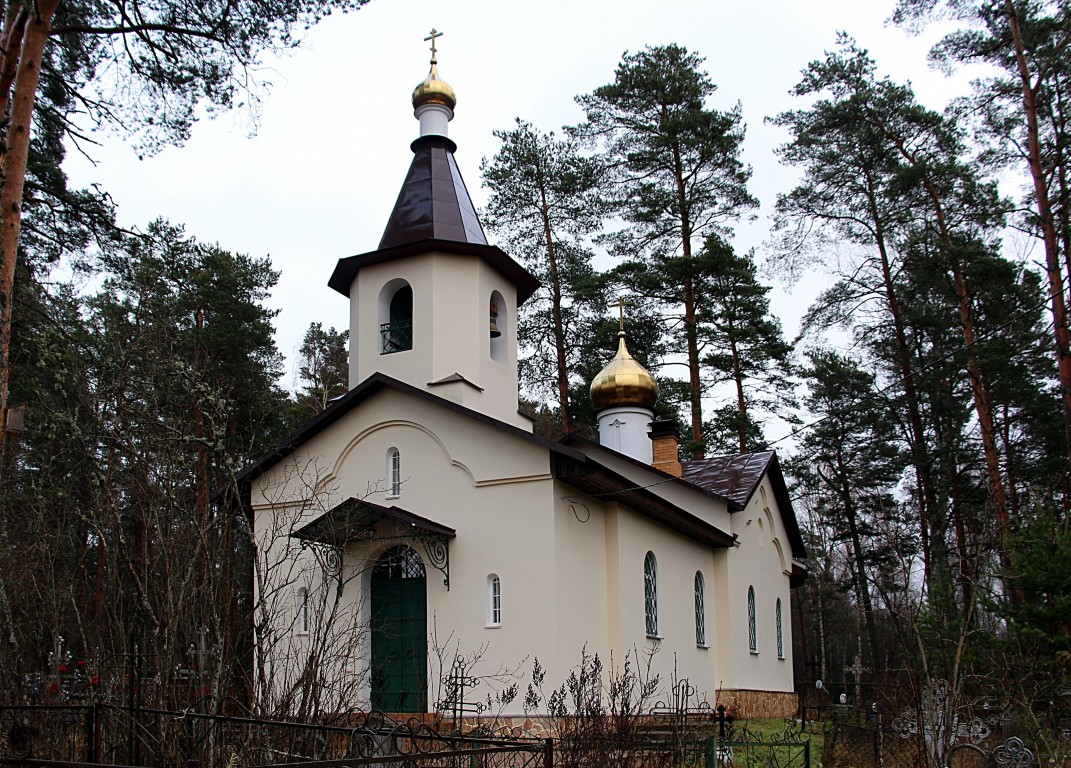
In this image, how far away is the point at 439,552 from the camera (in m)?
11.5

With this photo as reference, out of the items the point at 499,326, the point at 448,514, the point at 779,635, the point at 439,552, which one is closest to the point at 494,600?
the point at 439,552

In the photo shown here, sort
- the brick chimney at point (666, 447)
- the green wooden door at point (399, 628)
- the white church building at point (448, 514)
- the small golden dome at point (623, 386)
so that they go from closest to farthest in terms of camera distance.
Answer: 1. the white church building at point (448, 514)
2. the green wooden door at point (399, 628)
3. the brick chimney at point (666, 447)
4. the small golden dome at point (623, 386)

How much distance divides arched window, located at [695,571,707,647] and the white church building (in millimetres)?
61

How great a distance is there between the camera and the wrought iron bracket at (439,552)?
37.7 feet

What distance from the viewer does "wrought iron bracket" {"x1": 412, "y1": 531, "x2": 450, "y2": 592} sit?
11479 mm

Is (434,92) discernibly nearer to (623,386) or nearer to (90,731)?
(623,386)

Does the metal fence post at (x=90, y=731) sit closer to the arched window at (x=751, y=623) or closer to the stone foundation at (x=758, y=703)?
the stone foundation at (x=758, y=703)

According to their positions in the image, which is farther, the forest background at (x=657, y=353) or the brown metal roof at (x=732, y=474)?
the brown metal roof at (x=732, y=474)

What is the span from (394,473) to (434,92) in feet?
18.8

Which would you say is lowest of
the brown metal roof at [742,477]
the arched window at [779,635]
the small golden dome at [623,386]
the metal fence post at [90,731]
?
the arched window at [779,635]

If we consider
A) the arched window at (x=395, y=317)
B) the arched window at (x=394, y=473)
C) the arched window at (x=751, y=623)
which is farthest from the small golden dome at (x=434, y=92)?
the arched window at (x=751, y=623)

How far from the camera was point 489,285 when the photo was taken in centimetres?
1341

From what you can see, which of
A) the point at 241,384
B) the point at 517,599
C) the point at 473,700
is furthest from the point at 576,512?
the point at 241,384

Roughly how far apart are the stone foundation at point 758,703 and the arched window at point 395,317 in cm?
711
